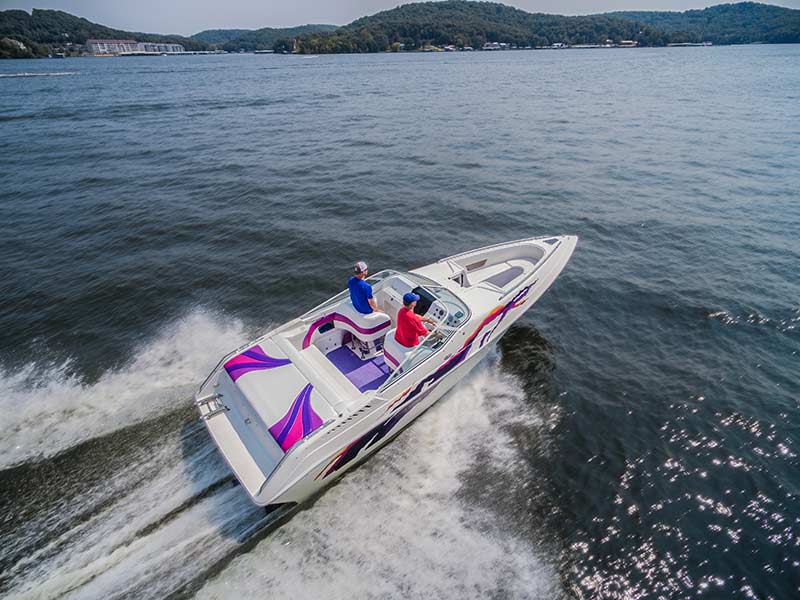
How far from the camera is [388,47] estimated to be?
495 feet

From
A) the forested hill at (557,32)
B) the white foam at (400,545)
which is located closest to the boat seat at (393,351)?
the white foam at (400,545)

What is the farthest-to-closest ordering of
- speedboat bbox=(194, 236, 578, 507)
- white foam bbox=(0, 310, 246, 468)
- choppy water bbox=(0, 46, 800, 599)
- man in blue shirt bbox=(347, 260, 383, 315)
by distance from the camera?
1. man in blue shirt bbox=(347, 260, 383, 315)
2. white foam bbox=(0, 310, 246, 468)
3. speedboat bbox=(194, 236, 578, 507)
4. choppy water bbox=(0, 46, 800, 599)

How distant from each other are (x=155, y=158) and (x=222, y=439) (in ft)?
79.8

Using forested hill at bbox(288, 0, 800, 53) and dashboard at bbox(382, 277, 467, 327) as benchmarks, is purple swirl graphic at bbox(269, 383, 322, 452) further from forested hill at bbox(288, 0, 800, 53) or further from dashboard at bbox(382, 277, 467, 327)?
forested hill at bbox(288, 0, 800, 53)

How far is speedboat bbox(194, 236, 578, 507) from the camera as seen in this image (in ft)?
20.9

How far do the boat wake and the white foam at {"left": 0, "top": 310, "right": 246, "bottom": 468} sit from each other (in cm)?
46

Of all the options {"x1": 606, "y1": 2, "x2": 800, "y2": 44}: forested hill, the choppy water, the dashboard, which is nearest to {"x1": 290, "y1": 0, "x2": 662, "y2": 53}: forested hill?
{"x1": 606, "y1": 2, "x2": 800, "y2": 44}: forested hill

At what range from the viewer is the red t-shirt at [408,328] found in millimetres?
7605

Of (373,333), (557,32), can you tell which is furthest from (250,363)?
(557,32)

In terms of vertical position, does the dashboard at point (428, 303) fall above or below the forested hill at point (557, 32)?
below

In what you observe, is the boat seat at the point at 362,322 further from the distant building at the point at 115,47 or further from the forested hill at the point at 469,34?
the distant building at the point at 115,47

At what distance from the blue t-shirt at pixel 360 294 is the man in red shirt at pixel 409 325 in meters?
0.81

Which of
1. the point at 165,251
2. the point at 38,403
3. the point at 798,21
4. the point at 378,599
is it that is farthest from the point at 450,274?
the point at 798,21

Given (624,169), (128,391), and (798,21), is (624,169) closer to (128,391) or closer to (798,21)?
(128,391)
